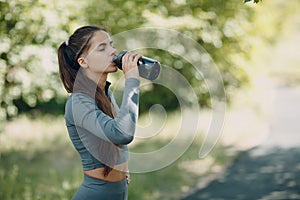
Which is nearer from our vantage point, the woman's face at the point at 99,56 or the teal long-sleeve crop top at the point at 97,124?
the teal long-sleeve crop top at the point at 97,124

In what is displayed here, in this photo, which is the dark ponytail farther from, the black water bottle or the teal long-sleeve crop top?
the black water bottle

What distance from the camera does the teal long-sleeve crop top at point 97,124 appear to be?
2383 millimetres

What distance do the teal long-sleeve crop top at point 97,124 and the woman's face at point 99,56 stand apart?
6.2 inches

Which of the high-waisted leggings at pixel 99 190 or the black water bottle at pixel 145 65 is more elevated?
the black water bottle at pixel 145 65

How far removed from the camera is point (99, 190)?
2.62m

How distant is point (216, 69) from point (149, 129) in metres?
1.78

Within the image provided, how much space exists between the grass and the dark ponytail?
12.0 ft

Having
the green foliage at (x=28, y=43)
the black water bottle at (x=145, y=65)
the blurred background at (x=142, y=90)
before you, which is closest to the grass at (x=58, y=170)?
the blurred background at (x=142, y=90)

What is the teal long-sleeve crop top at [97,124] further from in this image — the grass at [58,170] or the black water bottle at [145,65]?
the grass at [58,170]

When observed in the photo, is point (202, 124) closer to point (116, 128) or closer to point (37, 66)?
point (37, 66)

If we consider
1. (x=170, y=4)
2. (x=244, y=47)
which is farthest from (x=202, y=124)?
(x=170, y=4)

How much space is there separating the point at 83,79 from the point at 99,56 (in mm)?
137

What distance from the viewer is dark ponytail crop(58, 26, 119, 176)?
2.60 m

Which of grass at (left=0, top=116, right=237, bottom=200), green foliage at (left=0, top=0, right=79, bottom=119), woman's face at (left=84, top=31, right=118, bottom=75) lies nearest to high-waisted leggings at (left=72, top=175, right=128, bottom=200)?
woman's face at (left=84, top=31, right=118, bottom=75)
